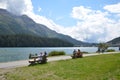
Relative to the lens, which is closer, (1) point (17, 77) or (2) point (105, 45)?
(1) point (17, 77)

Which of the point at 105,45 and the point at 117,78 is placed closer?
the point at 117,78

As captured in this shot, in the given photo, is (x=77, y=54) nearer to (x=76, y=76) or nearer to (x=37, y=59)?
(x=37, y=59)

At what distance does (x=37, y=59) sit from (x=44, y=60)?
0.82 metres

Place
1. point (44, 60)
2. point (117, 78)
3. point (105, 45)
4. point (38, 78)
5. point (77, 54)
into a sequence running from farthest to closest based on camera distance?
point (105, 45) < point (77, 54) < point (44, 60) < point (38, 78) < point (117, 78)

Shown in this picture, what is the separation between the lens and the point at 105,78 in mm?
14992

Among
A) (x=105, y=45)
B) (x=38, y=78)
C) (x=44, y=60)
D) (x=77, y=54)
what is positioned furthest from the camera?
(x=105, y=45)

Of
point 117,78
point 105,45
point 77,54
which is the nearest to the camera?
point 117,78

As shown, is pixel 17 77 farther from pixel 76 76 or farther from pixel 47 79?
pixel 76 76

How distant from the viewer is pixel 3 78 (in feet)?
54.6

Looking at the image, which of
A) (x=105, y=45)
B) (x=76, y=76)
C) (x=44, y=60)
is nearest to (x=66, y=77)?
(x=76, y=76)

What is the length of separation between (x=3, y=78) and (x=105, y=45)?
5856 centimetres

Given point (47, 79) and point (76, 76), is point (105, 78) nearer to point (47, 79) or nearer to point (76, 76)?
point (76, 76)

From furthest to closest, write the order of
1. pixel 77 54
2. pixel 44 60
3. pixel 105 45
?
pixel 105 45
pixel 77 54
pixel 44 60

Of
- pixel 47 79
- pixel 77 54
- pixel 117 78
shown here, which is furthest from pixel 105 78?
pixel 77 54
